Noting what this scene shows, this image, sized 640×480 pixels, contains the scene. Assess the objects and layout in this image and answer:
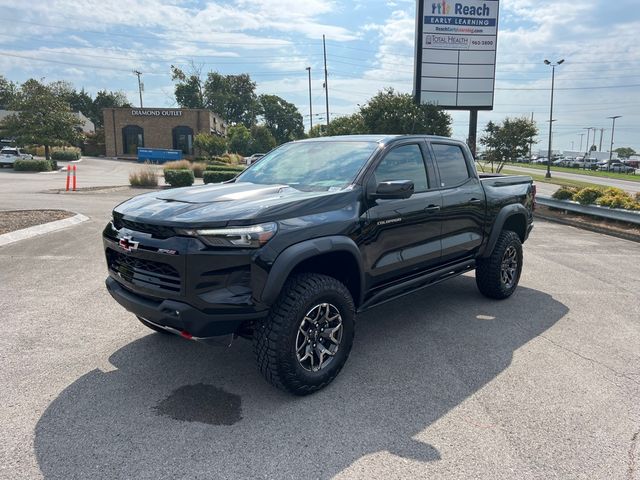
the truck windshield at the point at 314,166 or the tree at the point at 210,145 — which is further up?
the tree at the point at 210,145

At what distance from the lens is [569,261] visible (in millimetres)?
8117

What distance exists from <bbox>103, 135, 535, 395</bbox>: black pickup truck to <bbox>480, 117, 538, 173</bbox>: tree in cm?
1664

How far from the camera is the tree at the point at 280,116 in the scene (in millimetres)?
104125

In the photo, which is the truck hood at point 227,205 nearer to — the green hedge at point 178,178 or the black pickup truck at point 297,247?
the black pickup truck at point 297,247

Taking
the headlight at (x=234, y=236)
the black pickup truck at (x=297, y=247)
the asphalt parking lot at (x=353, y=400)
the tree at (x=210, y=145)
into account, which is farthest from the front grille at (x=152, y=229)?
the tree at (x=210, y=145)

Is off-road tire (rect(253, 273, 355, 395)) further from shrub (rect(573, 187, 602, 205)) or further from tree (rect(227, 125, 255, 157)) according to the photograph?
tree (rect(227, 125, 255, 157))

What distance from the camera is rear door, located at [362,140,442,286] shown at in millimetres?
3951

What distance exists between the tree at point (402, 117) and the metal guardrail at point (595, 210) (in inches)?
289

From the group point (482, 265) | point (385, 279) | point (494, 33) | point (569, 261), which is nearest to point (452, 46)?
point (494, 33)

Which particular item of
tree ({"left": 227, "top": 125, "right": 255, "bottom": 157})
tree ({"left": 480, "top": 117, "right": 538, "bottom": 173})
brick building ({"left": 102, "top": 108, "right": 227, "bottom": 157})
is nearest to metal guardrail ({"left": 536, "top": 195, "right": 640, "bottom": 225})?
tree ({"left": 480, "top": 117, "right": 538, "bottom": 173})

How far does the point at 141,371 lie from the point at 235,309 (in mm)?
1319

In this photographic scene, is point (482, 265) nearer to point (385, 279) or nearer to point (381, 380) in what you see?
point (385, 279)

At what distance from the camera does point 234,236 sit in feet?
10.1

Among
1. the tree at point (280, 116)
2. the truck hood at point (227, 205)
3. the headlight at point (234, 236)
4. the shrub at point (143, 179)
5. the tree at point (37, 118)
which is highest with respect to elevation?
the tree at point (280, 116)
